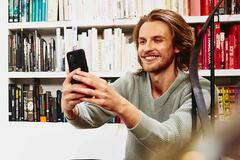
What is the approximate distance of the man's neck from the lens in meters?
1.33

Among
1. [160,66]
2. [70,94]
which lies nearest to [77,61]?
[70,94]

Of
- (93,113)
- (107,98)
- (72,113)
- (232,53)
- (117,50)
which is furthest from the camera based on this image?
(117,50)

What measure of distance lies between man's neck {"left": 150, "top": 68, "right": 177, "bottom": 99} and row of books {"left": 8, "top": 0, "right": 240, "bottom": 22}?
2.89 ft

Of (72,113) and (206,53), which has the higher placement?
(206,53)

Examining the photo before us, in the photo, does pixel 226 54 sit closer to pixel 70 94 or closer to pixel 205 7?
pixel 205 7

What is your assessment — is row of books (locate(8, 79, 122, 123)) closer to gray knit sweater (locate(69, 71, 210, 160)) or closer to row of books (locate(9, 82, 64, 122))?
row of books (locate(9, 82, 64, 122))

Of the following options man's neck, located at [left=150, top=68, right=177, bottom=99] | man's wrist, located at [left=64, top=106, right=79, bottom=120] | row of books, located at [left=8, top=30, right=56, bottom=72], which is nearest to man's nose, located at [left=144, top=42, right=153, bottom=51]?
man's neck, located at [left=150, top=68, right=177, bottom=99]

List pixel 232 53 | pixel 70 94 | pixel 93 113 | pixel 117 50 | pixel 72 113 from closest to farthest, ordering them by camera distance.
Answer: pixel 70 94, pixel 72 113, pixel 93 113, pixel 232 53, pixel 117 50

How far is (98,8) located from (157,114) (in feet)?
3.69

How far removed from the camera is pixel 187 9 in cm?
210

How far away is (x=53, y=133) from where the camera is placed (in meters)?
2.24

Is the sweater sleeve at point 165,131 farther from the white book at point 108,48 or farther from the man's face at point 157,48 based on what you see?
the white book at point 108,48

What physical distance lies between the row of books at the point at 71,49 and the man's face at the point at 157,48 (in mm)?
784

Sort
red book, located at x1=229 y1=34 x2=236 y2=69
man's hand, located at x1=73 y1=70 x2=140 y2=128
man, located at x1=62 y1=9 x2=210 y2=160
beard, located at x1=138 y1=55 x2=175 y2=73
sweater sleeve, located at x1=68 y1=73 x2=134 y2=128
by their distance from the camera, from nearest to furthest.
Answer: man's hand, located at x1=73 y1=70 x2=140 y2=128 < man, located at x1=62 y1=9 x2=210 y2=160 < sweater sleeve, located at x1=68 y1=73 x2=134 y2=128 < beard, located at x1=138 y1=55 x2=175 y2=73 < red book, located at x1=229 y1=34 x2=236 y2=69
